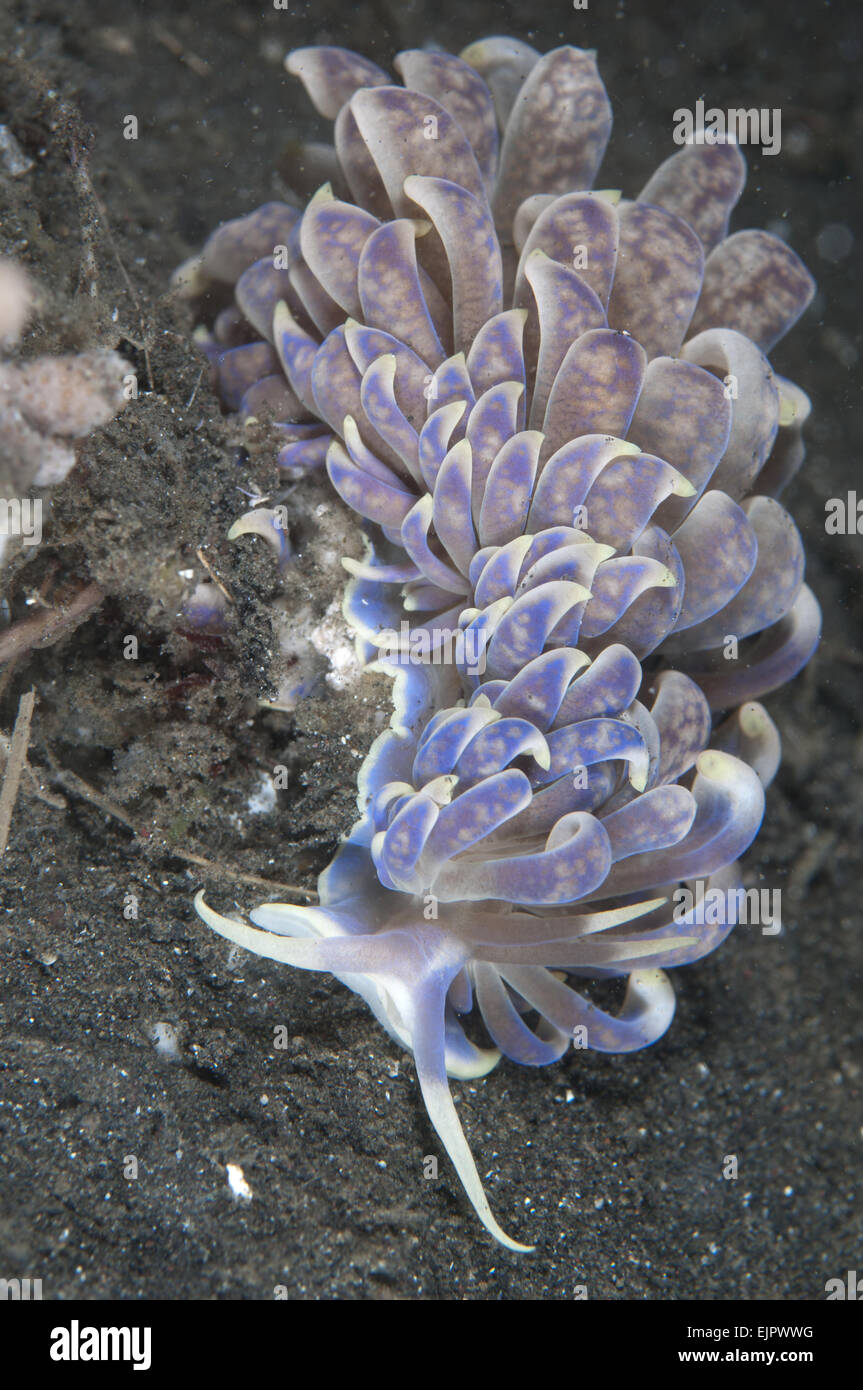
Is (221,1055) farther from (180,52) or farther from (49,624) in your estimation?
(180,52)

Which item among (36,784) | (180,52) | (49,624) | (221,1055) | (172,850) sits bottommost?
(221,1055)

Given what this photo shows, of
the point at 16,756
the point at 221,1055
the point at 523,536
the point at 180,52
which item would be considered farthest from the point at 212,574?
the point at 180,52

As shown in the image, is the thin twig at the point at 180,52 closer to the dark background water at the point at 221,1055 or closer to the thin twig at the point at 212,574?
the dark background water at the point at 221,1055

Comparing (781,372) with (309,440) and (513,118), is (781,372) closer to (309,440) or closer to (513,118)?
(513,118)

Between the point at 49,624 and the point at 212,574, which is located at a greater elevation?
the point at 212,574

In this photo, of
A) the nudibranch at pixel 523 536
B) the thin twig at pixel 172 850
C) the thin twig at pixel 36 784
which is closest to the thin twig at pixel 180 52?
the nudibranch at pixel 523 536

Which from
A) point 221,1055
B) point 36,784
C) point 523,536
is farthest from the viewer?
point 36,784

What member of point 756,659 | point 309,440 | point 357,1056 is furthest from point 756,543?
point 357,1056
